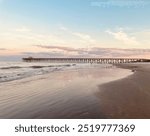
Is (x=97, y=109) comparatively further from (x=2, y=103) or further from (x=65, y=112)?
(x=2, y=103)

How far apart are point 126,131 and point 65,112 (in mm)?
2082

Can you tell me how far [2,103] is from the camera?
7.81m

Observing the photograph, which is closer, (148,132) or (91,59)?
(148,132)

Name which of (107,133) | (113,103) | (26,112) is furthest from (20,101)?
(107,133)

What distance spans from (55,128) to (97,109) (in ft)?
7.50

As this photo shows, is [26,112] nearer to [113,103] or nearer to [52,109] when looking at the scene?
[52,109]

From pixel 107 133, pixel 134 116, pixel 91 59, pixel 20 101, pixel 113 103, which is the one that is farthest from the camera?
pixel 91 59

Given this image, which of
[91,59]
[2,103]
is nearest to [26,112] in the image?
[2,103]

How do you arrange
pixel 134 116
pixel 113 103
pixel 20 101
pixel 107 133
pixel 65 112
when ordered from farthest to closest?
1. pixel 20 101
2. pixel 113 103
3. pixel 65 112
4. pixel 134 116
5. pixel 107 133

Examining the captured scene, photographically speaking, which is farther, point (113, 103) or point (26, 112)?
point (113, 103)

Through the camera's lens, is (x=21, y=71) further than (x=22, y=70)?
No

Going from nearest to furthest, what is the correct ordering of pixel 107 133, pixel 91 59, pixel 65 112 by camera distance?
pixel 107 133, pixel 65 112, pixel 91 59

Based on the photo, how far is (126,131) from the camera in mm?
4660

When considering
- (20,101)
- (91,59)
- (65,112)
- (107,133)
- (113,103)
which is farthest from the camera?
(91,59)
